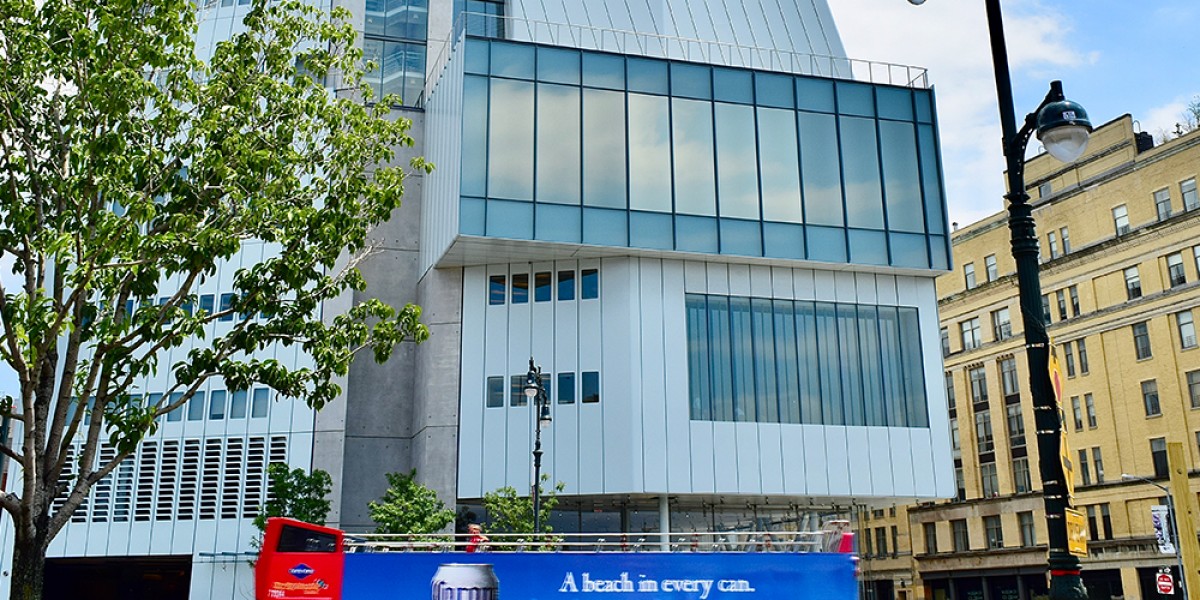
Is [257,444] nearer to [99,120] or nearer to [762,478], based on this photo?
[762,478]

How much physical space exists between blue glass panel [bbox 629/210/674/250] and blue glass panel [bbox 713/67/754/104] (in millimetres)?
5447

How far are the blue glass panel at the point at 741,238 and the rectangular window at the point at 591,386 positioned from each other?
6306mm

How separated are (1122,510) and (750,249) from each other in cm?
3861

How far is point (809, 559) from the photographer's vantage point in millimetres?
14227

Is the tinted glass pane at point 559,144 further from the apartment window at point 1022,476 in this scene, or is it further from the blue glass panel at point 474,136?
the apartment window at point 1022,476

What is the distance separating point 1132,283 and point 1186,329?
516 cm

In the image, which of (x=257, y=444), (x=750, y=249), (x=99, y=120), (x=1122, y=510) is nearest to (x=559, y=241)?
(x=750, y=249)

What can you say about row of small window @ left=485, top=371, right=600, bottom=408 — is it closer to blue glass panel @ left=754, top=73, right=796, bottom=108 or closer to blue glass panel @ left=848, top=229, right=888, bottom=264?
blue glass panel @ left=848, top=229, right=888, bottom=264

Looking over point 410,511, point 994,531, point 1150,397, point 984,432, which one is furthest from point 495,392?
point 984,432

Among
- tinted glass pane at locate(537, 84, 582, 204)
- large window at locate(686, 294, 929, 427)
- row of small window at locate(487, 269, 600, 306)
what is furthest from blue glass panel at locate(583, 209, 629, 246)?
large window at locate(686, 294, 929, 427)

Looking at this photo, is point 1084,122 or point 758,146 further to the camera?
point 758,146

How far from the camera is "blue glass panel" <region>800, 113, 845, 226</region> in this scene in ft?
127

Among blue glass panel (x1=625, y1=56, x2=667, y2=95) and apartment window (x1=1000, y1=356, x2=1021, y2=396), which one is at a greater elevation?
blue glass panel (x1=625, y1=56, x2=667, y2=95)

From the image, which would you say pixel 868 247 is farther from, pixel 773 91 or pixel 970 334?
pixel 970 334
